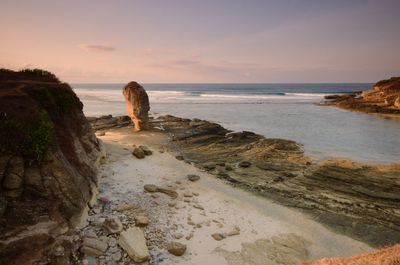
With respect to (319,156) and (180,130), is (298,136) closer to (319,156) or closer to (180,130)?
(319,156)

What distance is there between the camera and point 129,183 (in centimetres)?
1424

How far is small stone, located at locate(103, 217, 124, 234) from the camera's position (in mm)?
9961

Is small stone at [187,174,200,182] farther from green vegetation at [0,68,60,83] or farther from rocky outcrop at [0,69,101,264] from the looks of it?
green vegetation at [0,68,60,83]

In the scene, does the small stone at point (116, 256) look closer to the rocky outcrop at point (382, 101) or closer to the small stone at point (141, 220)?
the small stone at point (141, 220)

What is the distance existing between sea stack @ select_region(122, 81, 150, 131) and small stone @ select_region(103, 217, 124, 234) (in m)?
19.4

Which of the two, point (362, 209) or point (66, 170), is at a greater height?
point (66, 170)

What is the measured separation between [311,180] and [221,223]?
25.8 ft

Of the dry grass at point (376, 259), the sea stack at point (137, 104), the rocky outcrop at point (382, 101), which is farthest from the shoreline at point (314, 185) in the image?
the rocky outcrop at point (382, 101)

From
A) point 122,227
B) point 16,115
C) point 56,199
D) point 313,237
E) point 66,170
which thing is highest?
point 16,115

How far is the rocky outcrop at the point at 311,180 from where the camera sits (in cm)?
1290

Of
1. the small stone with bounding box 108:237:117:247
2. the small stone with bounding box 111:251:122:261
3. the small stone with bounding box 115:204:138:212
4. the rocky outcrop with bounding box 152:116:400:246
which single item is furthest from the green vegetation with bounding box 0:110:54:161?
the rocky outcrop with bounding box 152:116:400:246

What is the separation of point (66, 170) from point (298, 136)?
23995 millimetres

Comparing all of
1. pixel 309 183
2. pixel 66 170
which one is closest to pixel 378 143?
pixel 309 183

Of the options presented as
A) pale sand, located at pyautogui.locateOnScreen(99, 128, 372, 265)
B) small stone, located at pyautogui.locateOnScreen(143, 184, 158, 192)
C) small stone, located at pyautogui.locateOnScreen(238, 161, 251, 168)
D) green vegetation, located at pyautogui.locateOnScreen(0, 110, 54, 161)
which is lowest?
pale sand, located at pyautogui.locateOnScreen(99, 128, 372, 265)
